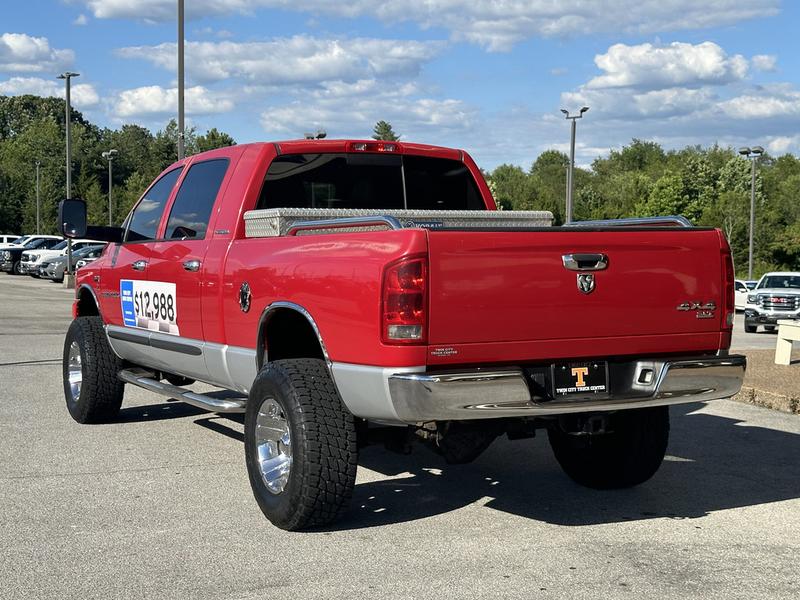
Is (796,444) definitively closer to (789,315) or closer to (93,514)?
(93,514)

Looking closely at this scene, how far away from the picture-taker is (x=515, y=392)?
5.14 m

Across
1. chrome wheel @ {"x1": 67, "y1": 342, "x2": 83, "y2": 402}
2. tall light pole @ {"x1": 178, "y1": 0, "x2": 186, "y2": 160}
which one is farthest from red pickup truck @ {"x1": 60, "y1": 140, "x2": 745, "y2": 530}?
tall light pole @ {"x1": 178, "y1": 0, "x2": 186, "y2": 160}

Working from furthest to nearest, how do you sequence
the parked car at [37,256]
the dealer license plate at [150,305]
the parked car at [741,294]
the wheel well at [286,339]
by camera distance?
the parked car at [37,256] < the parked car at [741,294] < the dealer license plate at [150,305] < the wheel well at [286,339]

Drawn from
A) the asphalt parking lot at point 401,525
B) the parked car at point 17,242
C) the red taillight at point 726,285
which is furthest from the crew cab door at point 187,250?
the parked car at point 17,242

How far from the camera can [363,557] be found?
517 centimetres

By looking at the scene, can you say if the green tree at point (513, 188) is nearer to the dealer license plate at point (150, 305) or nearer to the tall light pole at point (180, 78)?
the tall light pole at point (180, 78)

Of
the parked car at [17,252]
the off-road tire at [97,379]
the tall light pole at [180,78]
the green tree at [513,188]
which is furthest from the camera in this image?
the green tree at [513,188]

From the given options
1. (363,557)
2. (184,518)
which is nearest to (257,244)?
(184,518)

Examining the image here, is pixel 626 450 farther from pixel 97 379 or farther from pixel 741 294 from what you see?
pixel 741 294

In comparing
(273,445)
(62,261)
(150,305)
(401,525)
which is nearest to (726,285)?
(401,525)

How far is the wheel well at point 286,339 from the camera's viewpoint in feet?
20.1

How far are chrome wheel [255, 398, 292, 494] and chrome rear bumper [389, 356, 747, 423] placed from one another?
38.8 inches

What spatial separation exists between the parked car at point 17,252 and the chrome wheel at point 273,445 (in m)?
44.3

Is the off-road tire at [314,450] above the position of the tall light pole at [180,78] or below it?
below
